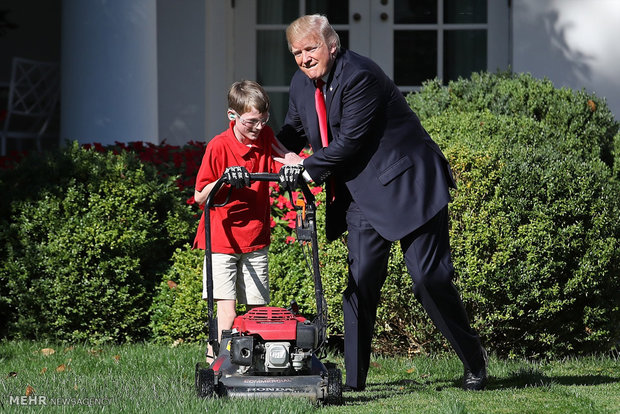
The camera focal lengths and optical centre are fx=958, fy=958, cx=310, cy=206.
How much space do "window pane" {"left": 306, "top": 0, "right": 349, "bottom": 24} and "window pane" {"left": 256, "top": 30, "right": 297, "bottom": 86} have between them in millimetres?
421

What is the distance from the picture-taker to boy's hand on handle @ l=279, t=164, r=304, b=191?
4.20 m

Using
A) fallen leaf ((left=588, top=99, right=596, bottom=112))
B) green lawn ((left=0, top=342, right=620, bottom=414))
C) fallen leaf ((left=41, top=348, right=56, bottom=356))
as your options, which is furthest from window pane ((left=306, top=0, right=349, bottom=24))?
fallen leaf ((left=41, top=348, right=56, bottom=356))

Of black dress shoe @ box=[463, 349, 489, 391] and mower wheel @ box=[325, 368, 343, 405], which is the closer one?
mower wheel @ box=[325, 368, 343, 405]

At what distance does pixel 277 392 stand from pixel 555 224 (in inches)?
96.1

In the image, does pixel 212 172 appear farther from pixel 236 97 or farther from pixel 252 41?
pixel 252 41

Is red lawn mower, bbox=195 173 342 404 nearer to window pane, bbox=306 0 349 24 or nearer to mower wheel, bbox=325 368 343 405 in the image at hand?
mower wheel, bbox=325 368 343 405

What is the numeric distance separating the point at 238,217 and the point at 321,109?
2.42 ft

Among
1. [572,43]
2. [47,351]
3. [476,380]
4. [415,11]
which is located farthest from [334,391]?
[415,11]

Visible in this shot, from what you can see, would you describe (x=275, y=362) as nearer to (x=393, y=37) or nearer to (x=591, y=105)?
(x=591, y=105)

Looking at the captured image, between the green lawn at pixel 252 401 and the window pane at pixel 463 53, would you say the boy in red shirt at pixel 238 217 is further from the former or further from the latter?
the window pane at pixel 463 53

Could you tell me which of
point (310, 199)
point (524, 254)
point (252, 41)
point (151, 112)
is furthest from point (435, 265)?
point (252, 41)

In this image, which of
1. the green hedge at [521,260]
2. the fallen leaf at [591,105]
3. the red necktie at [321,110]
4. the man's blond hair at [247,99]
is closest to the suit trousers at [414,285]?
the red necktie at [321,110]
